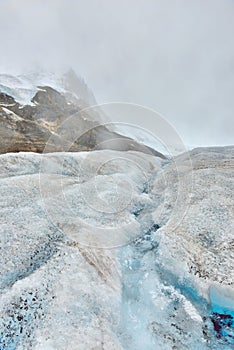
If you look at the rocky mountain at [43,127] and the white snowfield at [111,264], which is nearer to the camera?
the white snowfield at [111,264]

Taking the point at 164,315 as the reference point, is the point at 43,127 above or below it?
above

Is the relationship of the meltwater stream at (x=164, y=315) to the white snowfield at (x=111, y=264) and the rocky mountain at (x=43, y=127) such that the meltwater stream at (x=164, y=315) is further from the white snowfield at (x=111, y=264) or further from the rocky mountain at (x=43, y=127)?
the rocky mountain at (x=43, y=127)

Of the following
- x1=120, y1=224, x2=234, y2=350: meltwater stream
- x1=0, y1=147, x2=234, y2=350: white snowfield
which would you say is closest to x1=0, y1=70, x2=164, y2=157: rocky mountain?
x1=0, y1=147, x2=234, y2=350: white snowfield

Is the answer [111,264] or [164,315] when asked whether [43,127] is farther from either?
[164,315]

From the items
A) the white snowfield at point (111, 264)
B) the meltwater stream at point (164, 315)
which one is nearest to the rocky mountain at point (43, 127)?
the white snowfield at point (111, 264)

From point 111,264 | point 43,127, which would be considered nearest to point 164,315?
point 111,264

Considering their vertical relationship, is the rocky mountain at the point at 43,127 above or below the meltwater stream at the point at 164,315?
above

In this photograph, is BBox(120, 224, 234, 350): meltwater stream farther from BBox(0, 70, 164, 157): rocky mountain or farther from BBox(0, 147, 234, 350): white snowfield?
BBox(0, 70, 164, 157): rocky mountain

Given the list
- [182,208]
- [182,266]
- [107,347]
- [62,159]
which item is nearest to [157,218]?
[182,208]

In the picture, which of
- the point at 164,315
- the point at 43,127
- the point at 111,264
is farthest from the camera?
the point at 43,127
